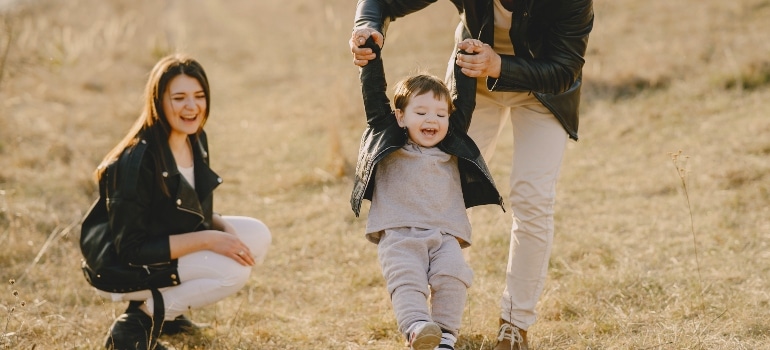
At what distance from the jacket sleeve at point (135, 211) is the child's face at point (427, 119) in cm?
130

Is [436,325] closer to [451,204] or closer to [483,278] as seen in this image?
[451,204]

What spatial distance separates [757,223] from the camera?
16.9 ft

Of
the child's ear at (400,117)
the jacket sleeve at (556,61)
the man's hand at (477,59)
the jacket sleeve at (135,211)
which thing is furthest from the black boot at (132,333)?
the jacket sleeve at (556,61)

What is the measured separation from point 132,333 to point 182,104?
111 cm

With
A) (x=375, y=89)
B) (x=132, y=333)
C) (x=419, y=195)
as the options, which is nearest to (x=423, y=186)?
(x=419, y=195)

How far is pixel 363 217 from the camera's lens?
600 centimetres

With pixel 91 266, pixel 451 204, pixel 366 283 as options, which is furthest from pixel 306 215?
pixel 451 204

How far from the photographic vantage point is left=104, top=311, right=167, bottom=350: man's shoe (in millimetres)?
3551

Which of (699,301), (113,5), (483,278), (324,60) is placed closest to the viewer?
(699,301)

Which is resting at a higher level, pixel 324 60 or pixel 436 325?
pixel 324 60

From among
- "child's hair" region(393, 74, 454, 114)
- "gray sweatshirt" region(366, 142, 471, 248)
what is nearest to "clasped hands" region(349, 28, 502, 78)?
"child's hair" region(393, 74, 454, 114)

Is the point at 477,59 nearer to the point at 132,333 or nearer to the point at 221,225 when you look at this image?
the point at 221,225

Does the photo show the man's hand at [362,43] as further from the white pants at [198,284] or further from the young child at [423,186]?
the white pants at [198,284]

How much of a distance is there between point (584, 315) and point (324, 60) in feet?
26.9
